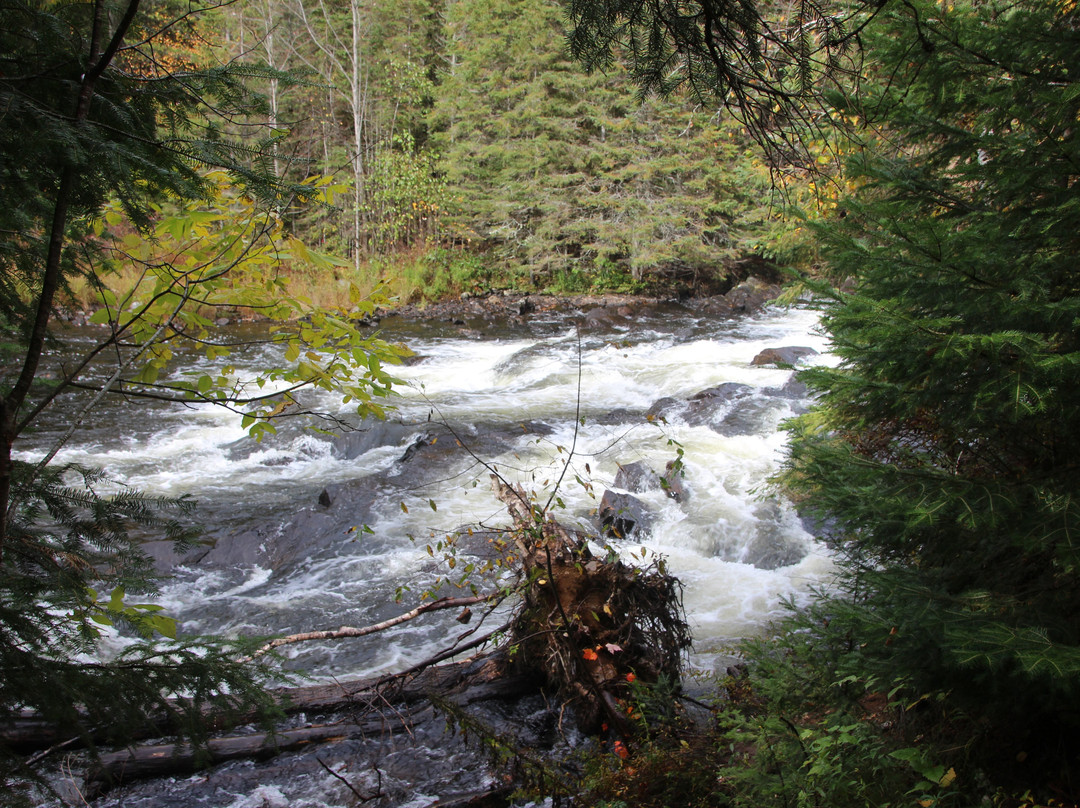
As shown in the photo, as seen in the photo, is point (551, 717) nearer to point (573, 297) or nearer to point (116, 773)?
point (116, 773)

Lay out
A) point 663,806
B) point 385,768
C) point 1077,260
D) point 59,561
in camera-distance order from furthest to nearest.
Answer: point 385,768
point 663,806
point 1077,260
point 59,561

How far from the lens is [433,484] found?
7.84 m

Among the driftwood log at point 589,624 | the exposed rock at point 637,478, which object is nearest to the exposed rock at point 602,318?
the exposed rock at point 637,478

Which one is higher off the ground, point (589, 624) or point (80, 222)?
point (80, 222)

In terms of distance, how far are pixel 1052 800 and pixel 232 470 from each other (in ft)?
28.1

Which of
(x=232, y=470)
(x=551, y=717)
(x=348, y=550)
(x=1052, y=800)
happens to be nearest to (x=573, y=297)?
(x=232, y=470)

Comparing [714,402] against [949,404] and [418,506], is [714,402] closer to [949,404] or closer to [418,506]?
[418,506]

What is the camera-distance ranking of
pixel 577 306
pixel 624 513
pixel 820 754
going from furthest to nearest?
1. pixel 577 306
2. pixel 624 513
3. pixel 820 754

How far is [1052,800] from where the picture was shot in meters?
2.16

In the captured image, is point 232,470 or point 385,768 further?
point 232,470

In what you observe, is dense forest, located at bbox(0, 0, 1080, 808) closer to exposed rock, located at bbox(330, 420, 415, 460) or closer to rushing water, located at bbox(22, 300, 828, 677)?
rushing water, located at bbox(22, 300, 828, 677)

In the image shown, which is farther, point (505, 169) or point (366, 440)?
point (505, 169)

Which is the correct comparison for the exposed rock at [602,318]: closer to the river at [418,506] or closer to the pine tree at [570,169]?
the pine tree at [570,169]

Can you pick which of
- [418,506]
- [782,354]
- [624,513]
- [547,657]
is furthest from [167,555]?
[782,354]
